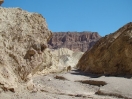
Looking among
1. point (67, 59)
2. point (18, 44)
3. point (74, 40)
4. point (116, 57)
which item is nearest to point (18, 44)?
point (18, 44)

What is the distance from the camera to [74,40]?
130 meters

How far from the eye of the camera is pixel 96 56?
23.8 meters

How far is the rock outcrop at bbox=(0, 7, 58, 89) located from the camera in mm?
5801

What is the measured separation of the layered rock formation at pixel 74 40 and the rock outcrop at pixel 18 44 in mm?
112730

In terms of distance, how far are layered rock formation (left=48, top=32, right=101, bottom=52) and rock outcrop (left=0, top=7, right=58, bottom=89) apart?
112730 millimetres

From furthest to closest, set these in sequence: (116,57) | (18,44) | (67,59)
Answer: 1. (67,59)
2. (116,57)
3. (18,44)

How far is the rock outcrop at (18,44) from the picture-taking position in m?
5.80

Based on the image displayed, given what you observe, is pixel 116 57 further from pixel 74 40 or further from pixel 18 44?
pixel 74 40

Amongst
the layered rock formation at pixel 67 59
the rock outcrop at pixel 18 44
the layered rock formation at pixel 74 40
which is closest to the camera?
the rock outcrop at pixel 18 44

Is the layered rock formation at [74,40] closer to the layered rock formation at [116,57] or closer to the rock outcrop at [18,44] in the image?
the layered rock formation at [116,57]

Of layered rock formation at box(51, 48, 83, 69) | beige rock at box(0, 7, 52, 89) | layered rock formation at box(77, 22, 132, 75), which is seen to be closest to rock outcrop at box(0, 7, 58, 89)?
beige rock at box(0, 7, 52, 89)

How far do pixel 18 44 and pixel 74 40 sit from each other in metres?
124

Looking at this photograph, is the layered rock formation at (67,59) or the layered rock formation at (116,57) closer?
the layered rock formation at (116,57)

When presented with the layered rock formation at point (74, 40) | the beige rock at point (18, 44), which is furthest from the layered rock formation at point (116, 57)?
the layered rock formation at point (74, 40)
